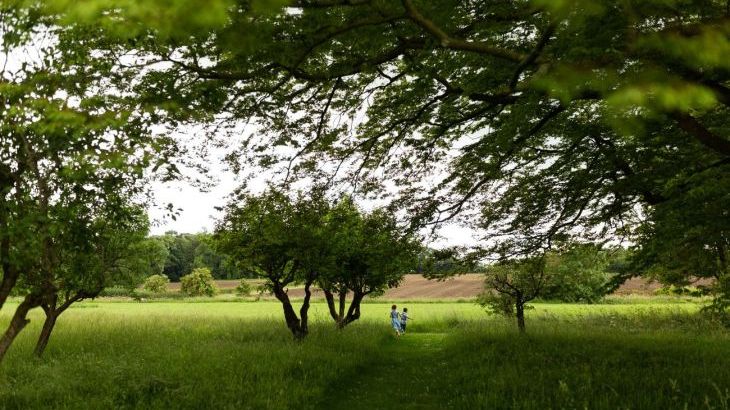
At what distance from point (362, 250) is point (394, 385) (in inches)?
274

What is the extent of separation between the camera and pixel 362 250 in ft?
57.4

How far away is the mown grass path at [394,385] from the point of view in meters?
9.43

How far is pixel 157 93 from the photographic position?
20.3ft

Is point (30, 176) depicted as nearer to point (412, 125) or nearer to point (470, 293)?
point (412, 125)

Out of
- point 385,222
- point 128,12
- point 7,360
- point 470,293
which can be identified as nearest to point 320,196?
point 385,222

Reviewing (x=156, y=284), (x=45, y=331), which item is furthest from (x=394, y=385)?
(x=156, y=284)

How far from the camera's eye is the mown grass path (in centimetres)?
943

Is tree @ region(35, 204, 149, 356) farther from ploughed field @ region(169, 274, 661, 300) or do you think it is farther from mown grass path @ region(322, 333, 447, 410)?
ploughed field @ region(169, 274, 661, 300)

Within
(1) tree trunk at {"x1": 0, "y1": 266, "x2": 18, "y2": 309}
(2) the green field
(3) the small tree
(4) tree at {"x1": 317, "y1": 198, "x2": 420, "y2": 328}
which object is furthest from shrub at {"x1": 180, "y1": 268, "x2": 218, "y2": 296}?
(1) tree trunk at {"x1": 0, "y1": 266, "x2": 18, "y2": 309}

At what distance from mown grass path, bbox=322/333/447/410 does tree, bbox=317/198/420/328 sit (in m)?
2.88

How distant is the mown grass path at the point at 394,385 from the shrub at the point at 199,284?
73.2m

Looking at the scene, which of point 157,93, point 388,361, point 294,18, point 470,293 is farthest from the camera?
point 470,293

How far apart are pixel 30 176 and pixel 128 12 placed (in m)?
6.39

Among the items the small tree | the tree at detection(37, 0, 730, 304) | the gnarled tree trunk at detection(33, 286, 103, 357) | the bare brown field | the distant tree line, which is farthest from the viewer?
the distant tree line
